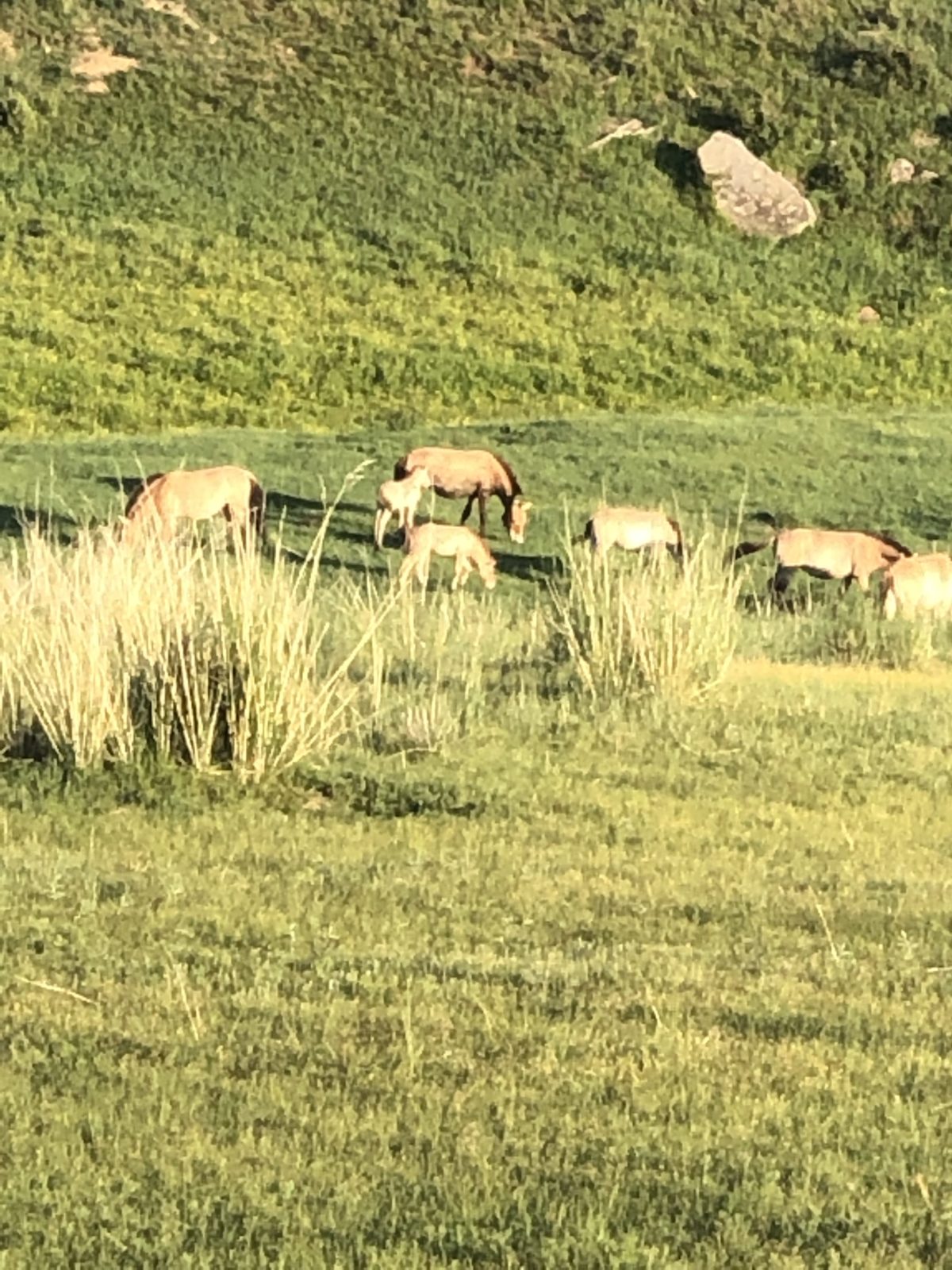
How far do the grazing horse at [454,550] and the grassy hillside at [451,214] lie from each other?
49.7 ft

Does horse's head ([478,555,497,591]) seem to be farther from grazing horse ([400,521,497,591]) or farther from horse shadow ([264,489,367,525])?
horse shadow ([264,489,367,525])

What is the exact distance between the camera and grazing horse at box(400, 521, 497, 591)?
1825 centimetres

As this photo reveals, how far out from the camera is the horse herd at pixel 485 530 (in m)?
16.6

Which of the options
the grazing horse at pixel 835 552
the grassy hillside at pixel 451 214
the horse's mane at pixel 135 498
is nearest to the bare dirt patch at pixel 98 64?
the grassy hillside at pixel 451 214

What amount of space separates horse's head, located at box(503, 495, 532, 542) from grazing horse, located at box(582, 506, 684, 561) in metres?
1.88

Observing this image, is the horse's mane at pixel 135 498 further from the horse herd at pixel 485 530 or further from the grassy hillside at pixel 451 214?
A: the grassy hillside at pixel 451 214

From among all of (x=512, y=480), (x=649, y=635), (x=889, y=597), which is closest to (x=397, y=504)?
(x=512, y=480)

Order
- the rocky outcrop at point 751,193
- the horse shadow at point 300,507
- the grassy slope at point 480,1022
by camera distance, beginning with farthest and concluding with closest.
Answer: the rocky outcrop at point 751,193, the horse shadow at point 300,507, the grassy slope at point 480,1022

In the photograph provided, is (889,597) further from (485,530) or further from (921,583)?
(485,530)

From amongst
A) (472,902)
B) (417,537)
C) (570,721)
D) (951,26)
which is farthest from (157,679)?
(951,26)

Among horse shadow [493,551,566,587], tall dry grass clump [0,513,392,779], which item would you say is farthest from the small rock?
tall dry grass clump [0,513,392,779]

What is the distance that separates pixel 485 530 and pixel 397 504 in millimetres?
1883

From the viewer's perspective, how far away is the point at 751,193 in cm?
4928

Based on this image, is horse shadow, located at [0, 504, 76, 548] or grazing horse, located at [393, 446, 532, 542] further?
grazing horse, located at [393, 446, 532, 542]
